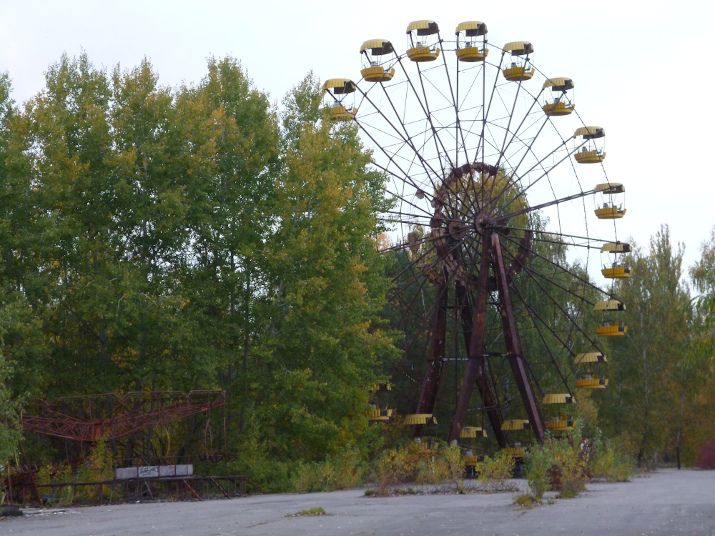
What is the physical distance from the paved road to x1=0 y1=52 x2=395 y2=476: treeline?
9.54m

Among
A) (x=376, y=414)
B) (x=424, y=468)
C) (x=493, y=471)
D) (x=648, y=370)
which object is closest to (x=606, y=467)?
(x=493, y=471)

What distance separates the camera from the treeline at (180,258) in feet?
119

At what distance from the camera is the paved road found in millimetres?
17422

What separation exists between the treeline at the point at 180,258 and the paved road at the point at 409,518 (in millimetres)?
9536

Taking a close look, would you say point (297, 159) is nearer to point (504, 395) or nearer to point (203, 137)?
point (203, 137)

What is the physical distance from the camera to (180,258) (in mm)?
39000

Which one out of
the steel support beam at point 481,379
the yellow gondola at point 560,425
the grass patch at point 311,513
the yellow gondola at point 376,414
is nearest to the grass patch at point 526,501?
the grass patch at point 311,513

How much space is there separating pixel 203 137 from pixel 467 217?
33.2 ft

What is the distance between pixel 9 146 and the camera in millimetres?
36281

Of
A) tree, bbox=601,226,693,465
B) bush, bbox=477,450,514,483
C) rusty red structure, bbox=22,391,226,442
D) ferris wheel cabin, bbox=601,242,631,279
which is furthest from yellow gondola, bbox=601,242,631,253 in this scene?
tree, bbox=601,226,693,465

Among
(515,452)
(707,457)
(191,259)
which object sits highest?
(191,259)

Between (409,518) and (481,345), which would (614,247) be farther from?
(409,518)

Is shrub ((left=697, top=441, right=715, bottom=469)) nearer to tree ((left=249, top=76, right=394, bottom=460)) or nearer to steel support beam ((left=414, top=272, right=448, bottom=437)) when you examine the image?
steel support beam ((left=414, top=272, right=448, bottom=437))

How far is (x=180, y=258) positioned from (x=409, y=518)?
20.4 m
